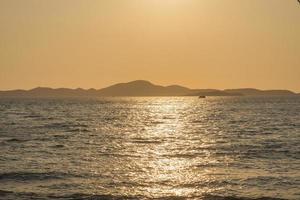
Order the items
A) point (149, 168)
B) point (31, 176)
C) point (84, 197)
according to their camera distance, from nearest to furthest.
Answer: point (84, 197) → point (31, 176) → point (149, 168)

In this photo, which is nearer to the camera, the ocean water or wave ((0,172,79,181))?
the ocean water

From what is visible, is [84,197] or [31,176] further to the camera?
[31,176]

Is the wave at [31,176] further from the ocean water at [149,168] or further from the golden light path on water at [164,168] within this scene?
the golden light path on water at [164,168]

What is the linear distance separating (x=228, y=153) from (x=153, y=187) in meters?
16.6

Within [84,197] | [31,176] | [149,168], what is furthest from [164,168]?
[84,197]

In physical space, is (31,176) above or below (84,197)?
above

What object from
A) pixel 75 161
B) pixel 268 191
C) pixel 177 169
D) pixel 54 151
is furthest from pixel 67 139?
pixel 268 191

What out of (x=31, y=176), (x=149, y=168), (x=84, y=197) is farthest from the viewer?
(x=149, y=168)

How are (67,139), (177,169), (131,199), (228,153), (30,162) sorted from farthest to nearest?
(67,139), (228,153), (30,162), (177,169), (131,199)

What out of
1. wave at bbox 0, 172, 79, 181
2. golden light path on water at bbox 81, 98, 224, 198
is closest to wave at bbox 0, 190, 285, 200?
golden light path on water at bbox 81, 98, 224, 198

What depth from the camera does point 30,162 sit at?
39.5m

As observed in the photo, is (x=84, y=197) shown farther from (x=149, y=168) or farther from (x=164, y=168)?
(x=164, y=168)

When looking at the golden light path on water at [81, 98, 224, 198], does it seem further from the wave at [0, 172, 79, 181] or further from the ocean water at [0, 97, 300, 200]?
the wave at [0, 172, 79, 181]

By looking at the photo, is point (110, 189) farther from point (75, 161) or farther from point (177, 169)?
point (75, 161)
